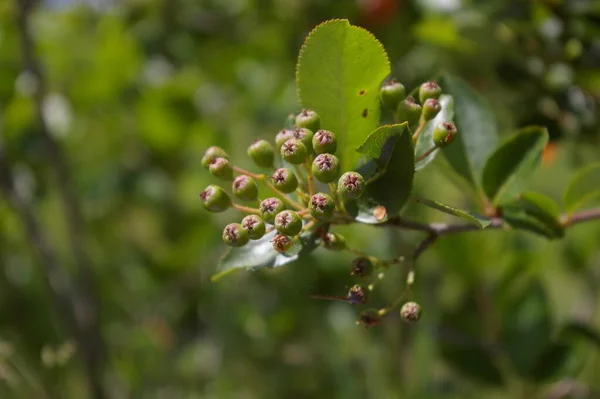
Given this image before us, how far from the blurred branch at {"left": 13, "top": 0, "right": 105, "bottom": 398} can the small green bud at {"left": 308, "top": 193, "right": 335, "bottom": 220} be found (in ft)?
4.12

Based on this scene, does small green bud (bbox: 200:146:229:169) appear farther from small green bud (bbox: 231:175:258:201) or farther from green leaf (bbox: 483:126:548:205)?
green leaf (bbox: 483:126:548:205)

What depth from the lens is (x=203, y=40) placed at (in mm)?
2346

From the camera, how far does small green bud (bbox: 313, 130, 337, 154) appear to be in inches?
31.2

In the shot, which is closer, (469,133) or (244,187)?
(244,187)

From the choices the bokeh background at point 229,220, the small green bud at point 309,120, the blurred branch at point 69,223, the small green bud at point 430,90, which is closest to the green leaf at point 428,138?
the small green bud at point 430,90

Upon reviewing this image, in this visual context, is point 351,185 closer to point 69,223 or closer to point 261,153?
point 261,153

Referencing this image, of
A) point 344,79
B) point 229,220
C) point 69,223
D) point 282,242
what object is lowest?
point 229,220

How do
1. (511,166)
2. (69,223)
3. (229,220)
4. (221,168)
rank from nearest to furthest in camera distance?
(221,168) < (511,166) < (69,223) < (229,220)

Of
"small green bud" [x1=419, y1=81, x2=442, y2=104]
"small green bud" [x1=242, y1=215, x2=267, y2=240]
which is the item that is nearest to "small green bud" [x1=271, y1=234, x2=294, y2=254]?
"small green bud" [x1=242, y1=215, x2=267, y2=240]

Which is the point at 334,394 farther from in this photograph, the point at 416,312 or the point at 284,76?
the point at 416,312

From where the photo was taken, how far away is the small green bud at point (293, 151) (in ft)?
2.58

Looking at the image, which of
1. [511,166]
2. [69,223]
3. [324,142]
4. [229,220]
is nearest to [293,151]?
[324,142]

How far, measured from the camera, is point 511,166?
1.00m

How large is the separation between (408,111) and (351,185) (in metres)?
0.13
